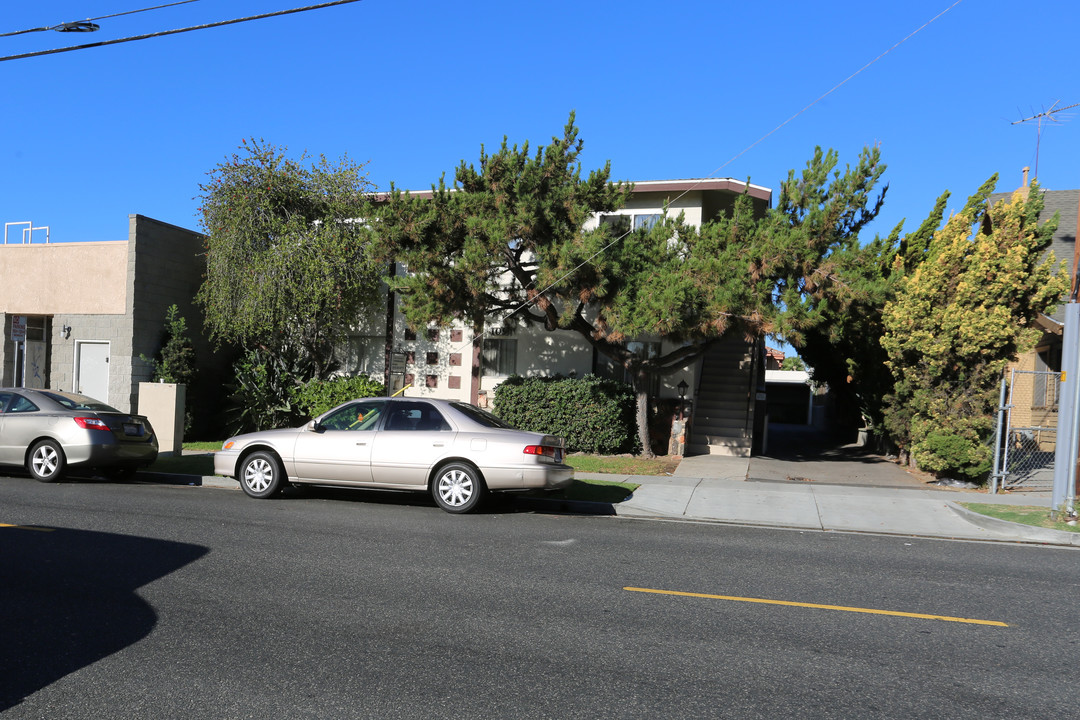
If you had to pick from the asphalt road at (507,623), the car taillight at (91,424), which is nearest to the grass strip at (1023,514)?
the asphalt road at (507,623)

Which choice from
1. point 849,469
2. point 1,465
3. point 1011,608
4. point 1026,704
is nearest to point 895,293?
point 849,469

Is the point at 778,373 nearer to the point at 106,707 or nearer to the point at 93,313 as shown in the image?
the point at 93,313

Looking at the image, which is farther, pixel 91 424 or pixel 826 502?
pixel 91 424

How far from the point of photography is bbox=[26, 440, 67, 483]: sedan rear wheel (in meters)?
12.1

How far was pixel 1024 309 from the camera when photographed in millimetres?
13883

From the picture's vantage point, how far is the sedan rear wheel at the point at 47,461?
12109mm

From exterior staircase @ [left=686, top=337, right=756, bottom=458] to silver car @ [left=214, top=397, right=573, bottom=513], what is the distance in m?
8.51

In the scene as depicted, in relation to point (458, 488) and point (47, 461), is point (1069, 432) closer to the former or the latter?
point (458, 488)

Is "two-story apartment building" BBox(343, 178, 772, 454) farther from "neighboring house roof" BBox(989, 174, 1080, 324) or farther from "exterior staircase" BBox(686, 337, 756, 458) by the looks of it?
"neighboring house roof" BBox(989, 174, 1080, 324)

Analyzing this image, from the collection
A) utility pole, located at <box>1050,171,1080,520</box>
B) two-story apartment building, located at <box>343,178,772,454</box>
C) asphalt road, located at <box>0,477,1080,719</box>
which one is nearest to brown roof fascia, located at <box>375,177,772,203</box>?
two-story apartment building, located at <box>343,178,772,454</box>

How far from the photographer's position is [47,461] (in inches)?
480

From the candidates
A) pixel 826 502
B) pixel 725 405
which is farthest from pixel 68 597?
pixel 725 405

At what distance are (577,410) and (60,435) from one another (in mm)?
9481

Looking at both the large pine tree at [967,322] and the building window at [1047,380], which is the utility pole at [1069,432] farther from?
the building window at [1047,380]
